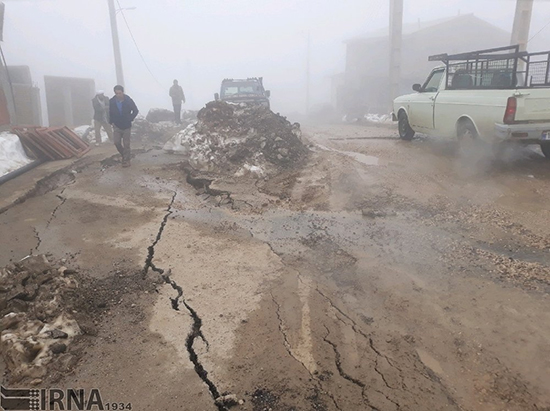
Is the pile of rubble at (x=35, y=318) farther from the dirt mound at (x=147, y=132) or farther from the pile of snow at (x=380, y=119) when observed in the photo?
the pile of snow at (x=380, y=119)

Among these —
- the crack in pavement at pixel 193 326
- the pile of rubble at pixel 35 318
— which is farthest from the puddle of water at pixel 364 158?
the pile of rubble at pixel 35 318

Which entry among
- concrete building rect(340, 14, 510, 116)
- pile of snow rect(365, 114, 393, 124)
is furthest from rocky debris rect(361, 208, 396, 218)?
concrete building rect(340, 14, 510, 116)

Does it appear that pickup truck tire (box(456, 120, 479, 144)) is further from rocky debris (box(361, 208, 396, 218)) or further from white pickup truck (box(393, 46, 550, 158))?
rocky debris (box(361, 208, 396, 218))

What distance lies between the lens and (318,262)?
4.35 metres

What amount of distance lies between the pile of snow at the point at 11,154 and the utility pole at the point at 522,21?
14.9 m

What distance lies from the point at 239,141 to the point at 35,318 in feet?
20.8

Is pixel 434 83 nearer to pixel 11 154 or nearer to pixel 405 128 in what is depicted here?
pixel 405 128

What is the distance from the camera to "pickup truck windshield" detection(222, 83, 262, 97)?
51.9 ft

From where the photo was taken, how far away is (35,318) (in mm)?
3230

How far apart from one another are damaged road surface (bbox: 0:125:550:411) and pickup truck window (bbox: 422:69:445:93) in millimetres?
2942

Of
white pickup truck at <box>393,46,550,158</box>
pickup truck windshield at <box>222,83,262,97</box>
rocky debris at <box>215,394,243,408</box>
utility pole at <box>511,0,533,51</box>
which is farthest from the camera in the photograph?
pickup truck windshield at <box>222,83,262,97</box>

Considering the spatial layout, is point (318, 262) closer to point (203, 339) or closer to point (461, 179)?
point (203, 339)

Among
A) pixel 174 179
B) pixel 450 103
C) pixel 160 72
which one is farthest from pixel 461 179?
pixel 160 72

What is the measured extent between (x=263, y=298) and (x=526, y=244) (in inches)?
118
